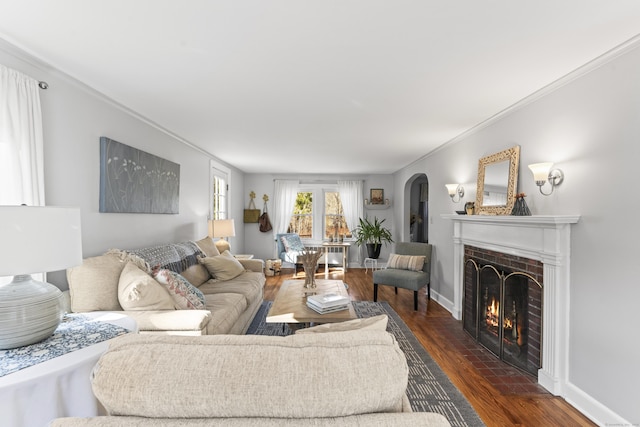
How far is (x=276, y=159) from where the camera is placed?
17.4ft

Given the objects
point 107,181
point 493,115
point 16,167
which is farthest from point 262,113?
point 493,115

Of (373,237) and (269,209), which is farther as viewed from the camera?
(269,209)

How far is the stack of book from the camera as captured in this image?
8.34 ft

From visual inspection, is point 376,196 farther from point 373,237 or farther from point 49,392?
point 49,392

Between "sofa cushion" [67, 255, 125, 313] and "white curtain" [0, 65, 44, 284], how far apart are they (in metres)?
0.19

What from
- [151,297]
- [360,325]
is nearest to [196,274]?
[151,297]

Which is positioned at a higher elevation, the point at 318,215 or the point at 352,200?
the point at 352,200

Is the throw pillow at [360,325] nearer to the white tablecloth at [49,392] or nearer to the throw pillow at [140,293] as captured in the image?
the white tablecloth at [49,392]

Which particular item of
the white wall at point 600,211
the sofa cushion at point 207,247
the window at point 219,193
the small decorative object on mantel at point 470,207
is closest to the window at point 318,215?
the window at point 219,193

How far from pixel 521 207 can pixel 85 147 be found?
11.8 feet

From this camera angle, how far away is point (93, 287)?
6.64ft

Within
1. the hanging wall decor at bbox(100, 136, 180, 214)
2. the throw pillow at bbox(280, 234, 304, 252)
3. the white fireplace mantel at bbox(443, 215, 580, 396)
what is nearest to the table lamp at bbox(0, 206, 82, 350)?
the hanging wall decor at bbox(100, 136, 180, 214)

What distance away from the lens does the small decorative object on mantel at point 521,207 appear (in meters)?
2.50

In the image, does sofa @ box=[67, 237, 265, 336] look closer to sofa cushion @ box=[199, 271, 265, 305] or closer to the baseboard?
sofa cushion @ box=[199, 271, 265, 305]
